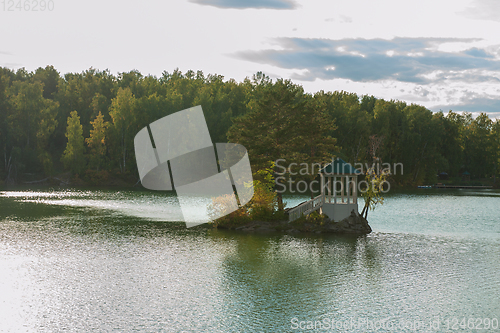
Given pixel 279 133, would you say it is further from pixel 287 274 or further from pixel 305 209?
pixel 287 274

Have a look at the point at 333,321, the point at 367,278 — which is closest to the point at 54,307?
the point at 333,321

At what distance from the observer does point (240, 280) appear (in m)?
18.3

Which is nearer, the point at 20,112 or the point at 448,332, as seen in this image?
the point at 448,332

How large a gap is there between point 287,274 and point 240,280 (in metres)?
2.31

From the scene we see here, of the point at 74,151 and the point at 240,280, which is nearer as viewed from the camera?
the point at 240,280

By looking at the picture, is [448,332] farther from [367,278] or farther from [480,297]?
[367,278]

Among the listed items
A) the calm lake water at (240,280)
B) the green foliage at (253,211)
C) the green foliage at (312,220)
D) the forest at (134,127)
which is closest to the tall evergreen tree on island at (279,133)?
the green foliage at (253,211)

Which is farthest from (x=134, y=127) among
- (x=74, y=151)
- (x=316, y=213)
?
(x=316, y=213)

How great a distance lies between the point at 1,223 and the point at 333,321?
29.2 meters

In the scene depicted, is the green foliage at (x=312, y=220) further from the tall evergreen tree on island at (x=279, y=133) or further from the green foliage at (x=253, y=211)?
the tall evergreen tree on island at (x=279, y=133)

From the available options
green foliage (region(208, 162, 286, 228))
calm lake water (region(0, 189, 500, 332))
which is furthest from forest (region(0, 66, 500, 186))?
calm lake water (region(0, 189, 500, 332))

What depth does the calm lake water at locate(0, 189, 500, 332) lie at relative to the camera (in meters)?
13.8

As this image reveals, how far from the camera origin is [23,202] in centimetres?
5038

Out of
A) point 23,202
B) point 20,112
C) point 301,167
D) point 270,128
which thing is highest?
point 20,112
